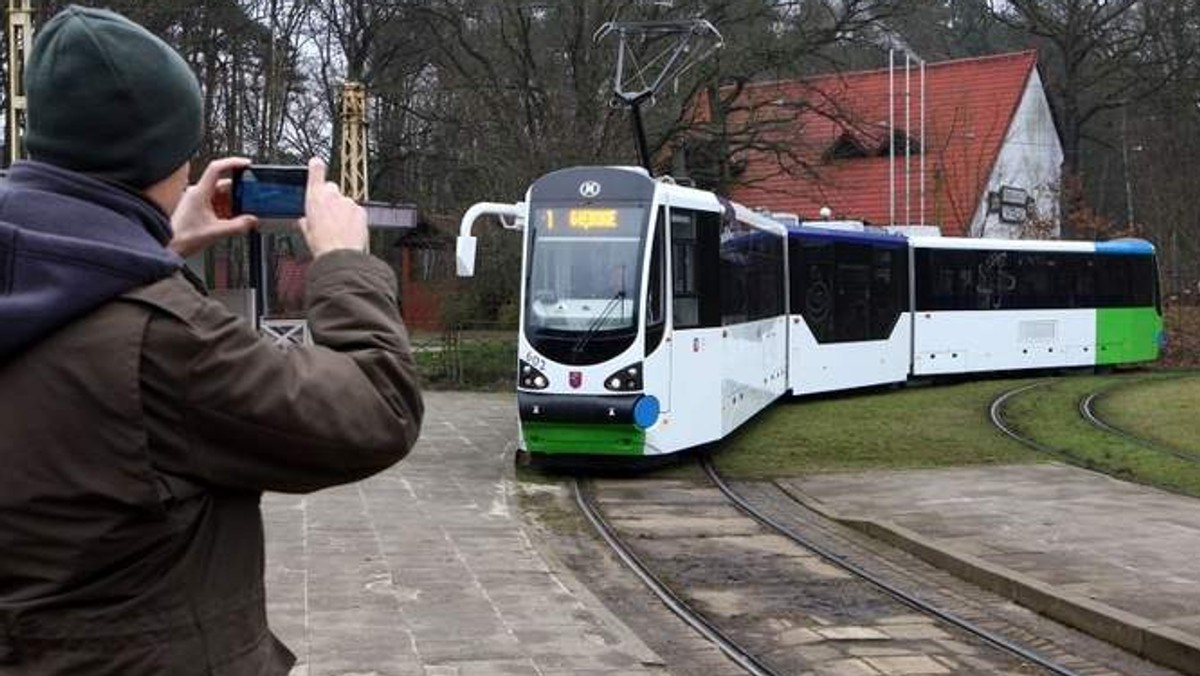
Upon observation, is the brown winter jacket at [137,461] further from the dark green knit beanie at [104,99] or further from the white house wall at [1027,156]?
the white house wall at [1027,156]

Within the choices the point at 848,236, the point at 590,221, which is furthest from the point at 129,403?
the point at 848,236

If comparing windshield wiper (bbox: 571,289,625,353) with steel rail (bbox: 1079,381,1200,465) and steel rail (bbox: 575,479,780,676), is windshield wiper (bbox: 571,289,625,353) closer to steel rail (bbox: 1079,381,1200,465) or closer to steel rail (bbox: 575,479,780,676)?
steel rail (bbox: 575,479,780,676)

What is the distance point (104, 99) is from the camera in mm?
1831

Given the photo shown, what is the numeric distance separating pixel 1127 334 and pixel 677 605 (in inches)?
935

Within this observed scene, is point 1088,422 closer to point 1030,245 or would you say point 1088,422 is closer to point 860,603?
point 1030,245

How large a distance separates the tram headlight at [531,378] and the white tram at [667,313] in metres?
0.01

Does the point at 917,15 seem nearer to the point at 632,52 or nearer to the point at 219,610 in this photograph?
the point at 632,52

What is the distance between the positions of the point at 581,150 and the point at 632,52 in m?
3.67

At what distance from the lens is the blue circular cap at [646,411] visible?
13461mm

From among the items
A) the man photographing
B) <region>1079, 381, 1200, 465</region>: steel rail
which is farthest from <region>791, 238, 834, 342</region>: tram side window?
the man photographing

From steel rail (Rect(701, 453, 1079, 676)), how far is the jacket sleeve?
5.65m

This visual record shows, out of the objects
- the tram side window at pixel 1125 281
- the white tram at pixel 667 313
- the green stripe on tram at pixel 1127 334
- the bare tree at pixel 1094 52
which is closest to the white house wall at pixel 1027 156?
the bare tree at pixel 1094 52

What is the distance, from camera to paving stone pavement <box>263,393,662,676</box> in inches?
264

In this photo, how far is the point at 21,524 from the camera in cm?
178
